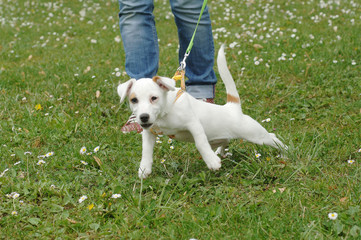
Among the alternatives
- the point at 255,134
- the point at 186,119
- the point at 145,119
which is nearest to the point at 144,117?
the point at 145,119

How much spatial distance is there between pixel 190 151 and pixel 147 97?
1.01m

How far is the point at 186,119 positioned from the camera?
108 inches

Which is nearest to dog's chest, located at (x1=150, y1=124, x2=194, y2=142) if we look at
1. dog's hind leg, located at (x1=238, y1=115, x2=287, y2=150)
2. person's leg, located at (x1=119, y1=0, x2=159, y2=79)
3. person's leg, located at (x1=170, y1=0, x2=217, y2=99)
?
dog's hind leg, located at (x1=238, y1=115, x2=287, y2=150)

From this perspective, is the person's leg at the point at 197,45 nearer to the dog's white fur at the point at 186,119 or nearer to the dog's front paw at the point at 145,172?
the dog's white fur at the point at 186,119

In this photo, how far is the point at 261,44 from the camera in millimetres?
6102

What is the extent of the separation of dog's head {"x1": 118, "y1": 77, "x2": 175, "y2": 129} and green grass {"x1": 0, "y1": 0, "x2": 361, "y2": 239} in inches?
18.9

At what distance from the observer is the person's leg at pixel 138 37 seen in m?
3.60

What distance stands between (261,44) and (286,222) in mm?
4109

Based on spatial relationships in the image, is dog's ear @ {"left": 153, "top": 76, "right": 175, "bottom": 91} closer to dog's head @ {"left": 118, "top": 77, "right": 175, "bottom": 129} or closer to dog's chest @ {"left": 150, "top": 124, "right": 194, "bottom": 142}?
dog's head @ {"left": 118, "top": 77, "right": 175, "bottom": 129}

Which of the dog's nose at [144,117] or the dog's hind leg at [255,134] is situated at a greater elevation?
the dog's nose at [144,117]

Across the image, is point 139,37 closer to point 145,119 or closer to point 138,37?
point 138,37

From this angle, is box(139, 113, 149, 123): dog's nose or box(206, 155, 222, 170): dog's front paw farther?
box(206, 155, 222, 170): dog's front paw

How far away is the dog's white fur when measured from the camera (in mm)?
2541

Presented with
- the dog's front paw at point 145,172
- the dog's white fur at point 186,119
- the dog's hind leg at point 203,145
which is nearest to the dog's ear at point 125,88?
the dog's white fur at point 186,119
